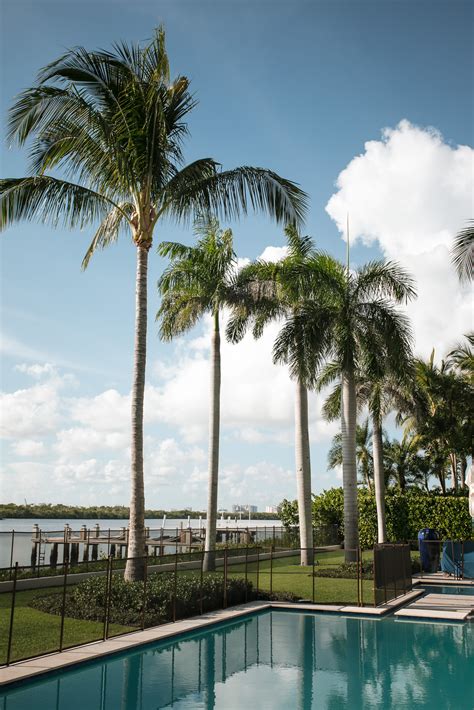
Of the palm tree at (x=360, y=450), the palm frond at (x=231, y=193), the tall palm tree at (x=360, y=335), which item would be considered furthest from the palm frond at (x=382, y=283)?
the palm tree at (x=360, y=450)

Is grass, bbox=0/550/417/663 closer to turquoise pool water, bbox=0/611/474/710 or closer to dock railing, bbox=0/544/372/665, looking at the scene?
dock railing, bbox=0/544/372/665

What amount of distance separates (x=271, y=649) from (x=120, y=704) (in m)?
4.68

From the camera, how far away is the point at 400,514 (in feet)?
124

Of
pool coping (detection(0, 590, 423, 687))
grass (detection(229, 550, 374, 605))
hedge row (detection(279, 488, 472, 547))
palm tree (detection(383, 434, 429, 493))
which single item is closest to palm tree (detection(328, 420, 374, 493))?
palm tree (detection(383, 434, 429, 493))

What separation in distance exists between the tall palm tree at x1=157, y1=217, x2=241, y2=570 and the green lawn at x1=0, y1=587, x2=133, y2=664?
997cm

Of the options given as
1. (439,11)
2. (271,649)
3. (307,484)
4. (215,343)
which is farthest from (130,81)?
(307,484)

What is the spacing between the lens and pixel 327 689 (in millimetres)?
10586

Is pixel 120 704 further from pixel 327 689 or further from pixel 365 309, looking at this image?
pixel 365 309

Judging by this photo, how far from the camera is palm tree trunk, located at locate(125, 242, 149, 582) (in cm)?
1541

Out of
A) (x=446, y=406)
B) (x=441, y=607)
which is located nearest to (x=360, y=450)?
(x=446, y=406)

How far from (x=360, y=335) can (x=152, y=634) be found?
17.0 m

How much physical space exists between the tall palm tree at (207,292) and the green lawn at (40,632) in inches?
392

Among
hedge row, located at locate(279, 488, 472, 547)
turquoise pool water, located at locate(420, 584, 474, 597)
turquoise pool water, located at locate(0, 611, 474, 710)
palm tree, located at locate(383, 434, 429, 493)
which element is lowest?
turquoise pool water, located at locate(0, 611, 474, 710)

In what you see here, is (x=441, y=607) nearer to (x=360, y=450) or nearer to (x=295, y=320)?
(x=295, y=320)
